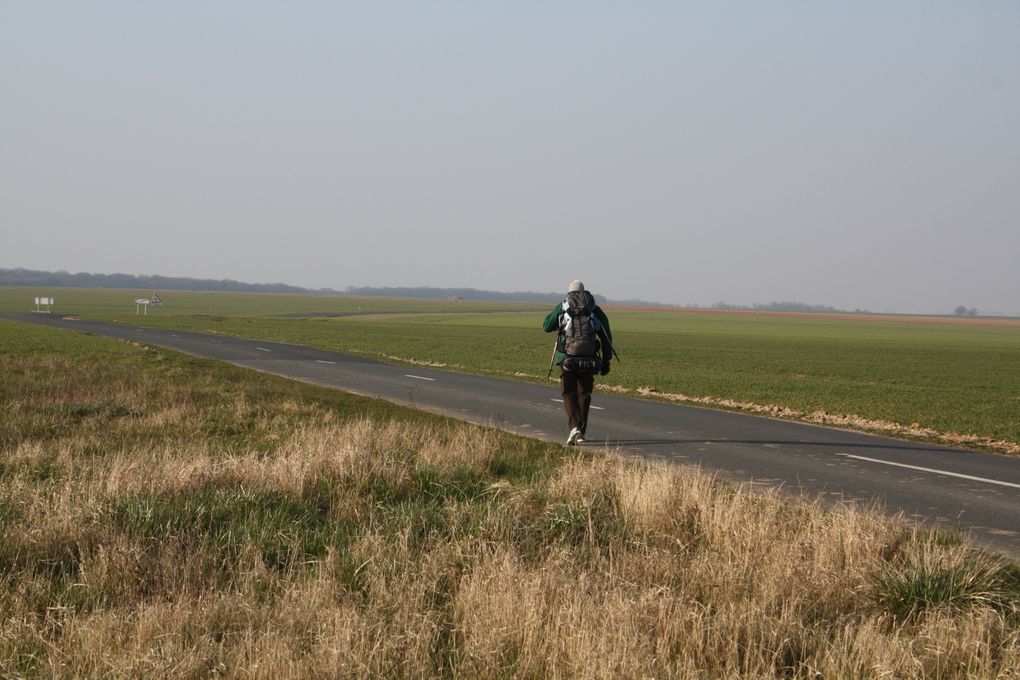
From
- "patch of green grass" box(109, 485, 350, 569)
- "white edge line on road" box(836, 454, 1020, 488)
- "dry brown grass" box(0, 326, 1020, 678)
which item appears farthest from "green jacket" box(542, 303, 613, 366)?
"patch of green grass" box(109, 485, 350, 569)

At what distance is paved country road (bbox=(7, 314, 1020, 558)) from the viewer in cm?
938

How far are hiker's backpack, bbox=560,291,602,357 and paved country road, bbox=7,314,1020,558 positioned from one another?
1.64 metres

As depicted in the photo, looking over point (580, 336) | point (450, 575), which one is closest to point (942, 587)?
point (450, 575)

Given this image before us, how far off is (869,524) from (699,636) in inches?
108

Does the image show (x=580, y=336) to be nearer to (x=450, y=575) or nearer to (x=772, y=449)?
(x=772, y=449)

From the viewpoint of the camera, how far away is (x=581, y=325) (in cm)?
1209

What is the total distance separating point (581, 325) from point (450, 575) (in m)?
6.19

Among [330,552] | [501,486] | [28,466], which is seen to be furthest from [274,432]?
[330,552]

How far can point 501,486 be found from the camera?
9.16 m

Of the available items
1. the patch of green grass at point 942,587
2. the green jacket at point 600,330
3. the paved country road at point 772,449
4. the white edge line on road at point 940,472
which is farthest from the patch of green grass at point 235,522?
the white edge line on road at point 940,472

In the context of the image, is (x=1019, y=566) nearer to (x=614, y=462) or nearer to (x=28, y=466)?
(x=614, y=462)

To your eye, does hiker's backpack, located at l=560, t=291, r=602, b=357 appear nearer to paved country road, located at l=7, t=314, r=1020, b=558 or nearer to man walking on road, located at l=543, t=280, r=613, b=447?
man walking on road, located at l=543, t=280, r=613, b=447

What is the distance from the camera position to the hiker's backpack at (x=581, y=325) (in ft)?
39.5

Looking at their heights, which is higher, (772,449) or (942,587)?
(942,587)
